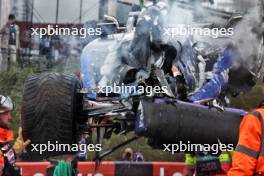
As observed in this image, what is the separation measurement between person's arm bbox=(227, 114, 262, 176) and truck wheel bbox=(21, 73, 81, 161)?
8.62ft

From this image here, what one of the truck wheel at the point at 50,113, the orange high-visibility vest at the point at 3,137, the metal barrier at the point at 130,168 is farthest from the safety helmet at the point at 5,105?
the metal barrier at the point at 130,168

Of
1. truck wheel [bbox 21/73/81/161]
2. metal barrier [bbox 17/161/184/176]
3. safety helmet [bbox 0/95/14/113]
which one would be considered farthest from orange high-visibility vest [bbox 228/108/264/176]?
metal barrier [bbox 17/161/184/176]

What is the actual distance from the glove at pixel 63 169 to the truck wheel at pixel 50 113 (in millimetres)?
912

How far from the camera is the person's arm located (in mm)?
3727

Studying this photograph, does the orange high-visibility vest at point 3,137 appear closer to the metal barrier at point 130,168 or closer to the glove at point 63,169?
the glove at point 63,169

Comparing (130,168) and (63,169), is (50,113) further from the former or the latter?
(130,168)

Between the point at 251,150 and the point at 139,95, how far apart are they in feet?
8.07

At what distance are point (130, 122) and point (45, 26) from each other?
3.95 meters

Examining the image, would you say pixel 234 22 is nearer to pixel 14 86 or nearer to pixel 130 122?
pixel 130 122

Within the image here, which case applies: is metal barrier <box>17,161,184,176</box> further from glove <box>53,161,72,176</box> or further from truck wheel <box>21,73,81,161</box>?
truck wheel <box>21,73,81,161</box>

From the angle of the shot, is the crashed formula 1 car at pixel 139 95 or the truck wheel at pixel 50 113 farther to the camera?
the truck wheel at pixel 50 113

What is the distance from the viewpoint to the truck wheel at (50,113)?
6.10 meters

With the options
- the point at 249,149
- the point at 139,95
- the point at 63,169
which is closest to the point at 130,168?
the point at 63,169

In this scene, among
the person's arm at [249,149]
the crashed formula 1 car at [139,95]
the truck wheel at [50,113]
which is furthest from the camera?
the truck wheel at [50,113]
